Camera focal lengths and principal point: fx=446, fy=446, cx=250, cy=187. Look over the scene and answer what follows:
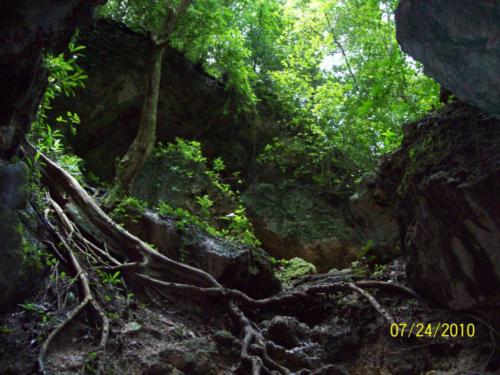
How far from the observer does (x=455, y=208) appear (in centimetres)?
502

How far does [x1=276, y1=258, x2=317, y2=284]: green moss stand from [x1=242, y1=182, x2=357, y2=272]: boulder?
1770 mm

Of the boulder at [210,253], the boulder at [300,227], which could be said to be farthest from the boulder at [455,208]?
the boulder at [300,227]

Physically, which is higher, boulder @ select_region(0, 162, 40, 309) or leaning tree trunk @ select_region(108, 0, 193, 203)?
leaning tree trunk @ select_region(108, 0, 193, 203)

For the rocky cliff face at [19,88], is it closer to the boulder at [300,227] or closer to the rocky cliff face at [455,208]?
the rocky cliff face at [455,208]

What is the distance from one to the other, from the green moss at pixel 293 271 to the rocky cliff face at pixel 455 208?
3578 millimetres

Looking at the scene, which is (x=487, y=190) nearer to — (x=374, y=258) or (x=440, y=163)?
(x=440, y=163)

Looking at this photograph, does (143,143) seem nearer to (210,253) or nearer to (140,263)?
(210,253)

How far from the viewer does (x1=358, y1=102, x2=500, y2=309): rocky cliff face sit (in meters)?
4.79

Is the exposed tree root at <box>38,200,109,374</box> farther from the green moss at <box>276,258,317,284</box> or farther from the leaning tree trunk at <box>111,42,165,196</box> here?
the green moss at <box>276,258,317,284</box>

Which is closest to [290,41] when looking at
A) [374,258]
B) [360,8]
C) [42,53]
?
[360,8]

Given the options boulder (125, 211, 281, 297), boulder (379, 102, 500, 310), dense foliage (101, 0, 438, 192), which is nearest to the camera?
boulder (379, 102, 500, 310)

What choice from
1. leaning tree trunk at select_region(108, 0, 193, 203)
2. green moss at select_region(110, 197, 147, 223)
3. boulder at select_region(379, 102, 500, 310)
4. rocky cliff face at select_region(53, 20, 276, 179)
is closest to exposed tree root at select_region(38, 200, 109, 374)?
green moss at select_region(110, 197, 147, 223)

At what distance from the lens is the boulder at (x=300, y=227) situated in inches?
491
